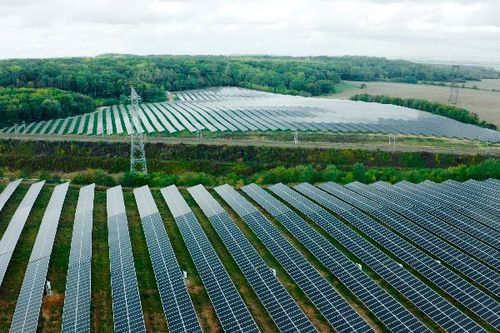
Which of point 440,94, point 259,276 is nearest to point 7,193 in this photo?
point 259,276

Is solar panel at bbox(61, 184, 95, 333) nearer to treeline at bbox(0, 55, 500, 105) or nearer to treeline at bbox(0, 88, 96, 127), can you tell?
treeline at bbox(0, 88, 96, 127)

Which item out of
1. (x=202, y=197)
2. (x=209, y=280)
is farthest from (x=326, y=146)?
(x=209, y=280)

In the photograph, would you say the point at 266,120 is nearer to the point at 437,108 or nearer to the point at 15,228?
the point at 437,108

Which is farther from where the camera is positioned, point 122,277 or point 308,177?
point 308,177

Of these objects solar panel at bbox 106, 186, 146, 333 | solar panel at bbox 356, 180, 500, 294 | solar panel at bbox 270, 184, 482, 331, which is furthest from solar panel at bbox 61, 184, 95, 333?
solar panel at bbox 356, 180, 500, 294

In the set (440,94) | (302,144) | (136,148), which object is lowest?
(302,144)

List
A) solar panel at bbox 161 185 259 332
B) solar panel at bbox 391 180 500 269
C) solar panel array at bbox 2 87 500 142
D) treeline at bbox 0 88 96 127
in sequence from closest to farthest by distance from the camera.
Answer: solar panel at bbox 161 185 259 332
solar panel at bbox 391 180 500 269
solar panel array at bbox 2 87 500 142
treeline at bbox 0 88 96 127

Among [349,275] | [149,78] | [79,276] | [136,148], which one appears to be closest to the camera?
[349,275]

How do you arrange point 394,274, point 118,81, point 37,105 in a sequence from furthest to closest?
point 118,81
point 37,105
point 394,274
